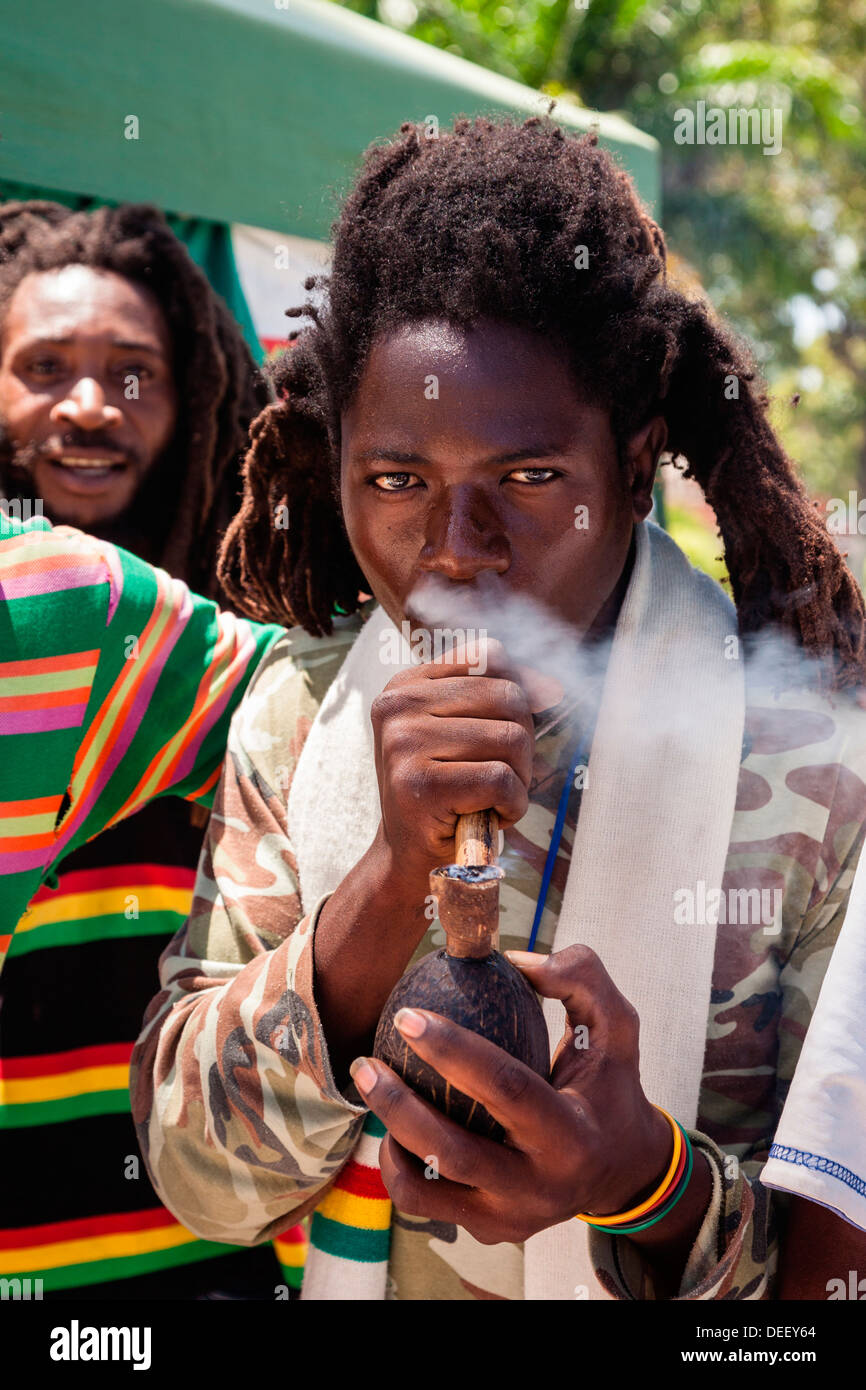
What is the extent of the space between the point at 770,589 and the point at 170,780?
99 centimetres

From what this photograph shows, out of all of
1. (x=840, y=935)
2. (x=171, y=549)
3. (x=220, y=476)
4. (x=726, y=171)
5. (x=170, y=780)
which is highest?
(x=726, y=171)

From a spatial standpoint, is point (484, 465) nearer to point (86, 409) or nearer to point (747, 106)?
point (86, 409)

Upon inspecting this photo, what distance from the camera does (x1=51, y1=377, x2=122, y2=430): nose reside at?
2.59m

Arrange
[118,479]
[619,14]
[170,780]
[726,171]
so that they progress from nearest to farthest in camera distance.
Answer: [170,780], [118,479], [619,14], [726,171]

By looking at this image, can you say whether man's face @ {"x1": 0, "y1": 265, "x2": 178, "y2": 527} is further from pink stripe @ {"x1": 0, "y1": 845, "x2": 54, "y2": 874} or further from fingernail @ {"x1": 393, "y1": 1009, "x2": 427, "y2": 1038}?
fingernail @ {"x1": 393, "y1": 1009, "x2": 427, "y2": 1038}

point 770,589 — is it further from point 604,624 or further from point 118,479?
point 118,479

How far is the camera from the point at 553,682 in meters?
1.51

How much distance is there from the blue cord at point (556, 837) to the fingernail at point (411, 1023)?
0.56m

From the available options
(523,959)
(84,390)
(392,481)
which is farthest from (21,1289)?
(84,390)

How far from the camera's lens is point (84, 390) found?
8.63ft

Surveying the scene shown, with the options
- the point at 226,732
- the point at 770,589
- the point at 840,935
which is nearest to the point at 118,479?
the point at 226,732

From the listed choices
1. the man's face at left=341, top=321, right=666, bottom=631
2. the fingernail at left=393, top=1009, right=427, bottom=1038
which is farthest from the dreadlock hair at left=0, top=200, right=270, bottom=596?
the fingernail at left=393, top=1009, right=427, bottom=1038

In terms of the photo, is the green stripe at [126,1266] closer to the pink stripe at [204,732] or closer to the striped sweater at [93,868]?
the striped sweater at [93,868]
